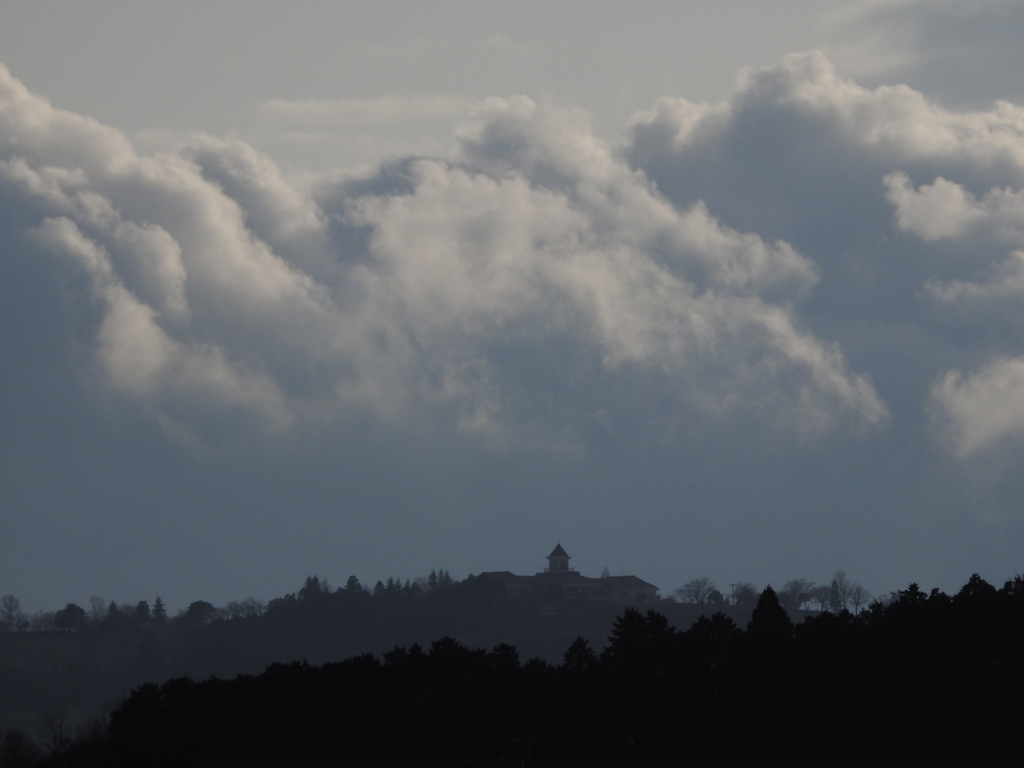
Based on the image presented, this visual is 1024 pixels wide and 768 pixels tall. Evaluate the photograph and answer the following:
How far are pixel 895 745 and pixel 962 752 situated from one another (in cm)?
364

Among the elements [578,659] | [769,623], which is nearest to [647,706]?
[578,659]

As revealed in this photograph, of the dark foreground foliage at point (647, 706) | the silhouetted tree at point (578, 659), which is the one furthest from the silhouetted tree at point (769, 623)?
the silhouetted tree at point (578, 659)

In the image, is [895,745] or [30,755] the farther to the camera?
[30,755]

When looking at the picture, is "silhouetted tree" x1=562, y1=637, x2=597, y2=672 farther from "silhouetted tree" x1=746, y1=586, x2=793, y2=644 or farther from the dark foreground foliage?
"silhouetted tree" x1=746, y1=586, x2=793, y2=644

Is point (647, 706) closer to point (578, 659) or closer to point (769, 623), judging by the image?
point (578, 659)

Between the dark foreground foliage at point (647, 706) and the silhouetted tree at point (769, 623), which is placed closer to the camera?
the dark foreground foliage at point (647, 706)

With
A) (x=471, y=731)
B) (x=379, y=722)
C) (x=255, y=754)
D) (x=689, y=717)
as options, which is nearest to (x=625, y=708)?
(x=689, y=717)

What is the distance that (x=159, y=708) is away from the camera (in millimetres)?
90188

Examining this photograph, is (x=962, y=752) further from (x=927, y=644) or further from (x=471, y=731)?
(x=471, y=731)

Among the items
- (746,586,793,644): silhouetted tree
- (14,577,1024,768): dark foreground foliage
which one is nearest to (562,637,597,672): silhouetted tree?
(14,577,1024,768): dark foreground foliage

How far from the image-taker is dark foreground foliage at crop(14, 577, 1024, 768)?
81.9 metres

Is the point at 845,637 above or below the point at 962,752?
above

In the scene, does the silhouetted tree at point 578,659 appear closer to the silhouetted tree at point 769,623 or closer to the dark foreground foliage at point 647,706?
the dark foreground foliage at point 647,706

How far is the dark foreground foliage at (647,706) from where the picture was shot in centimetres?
8188
